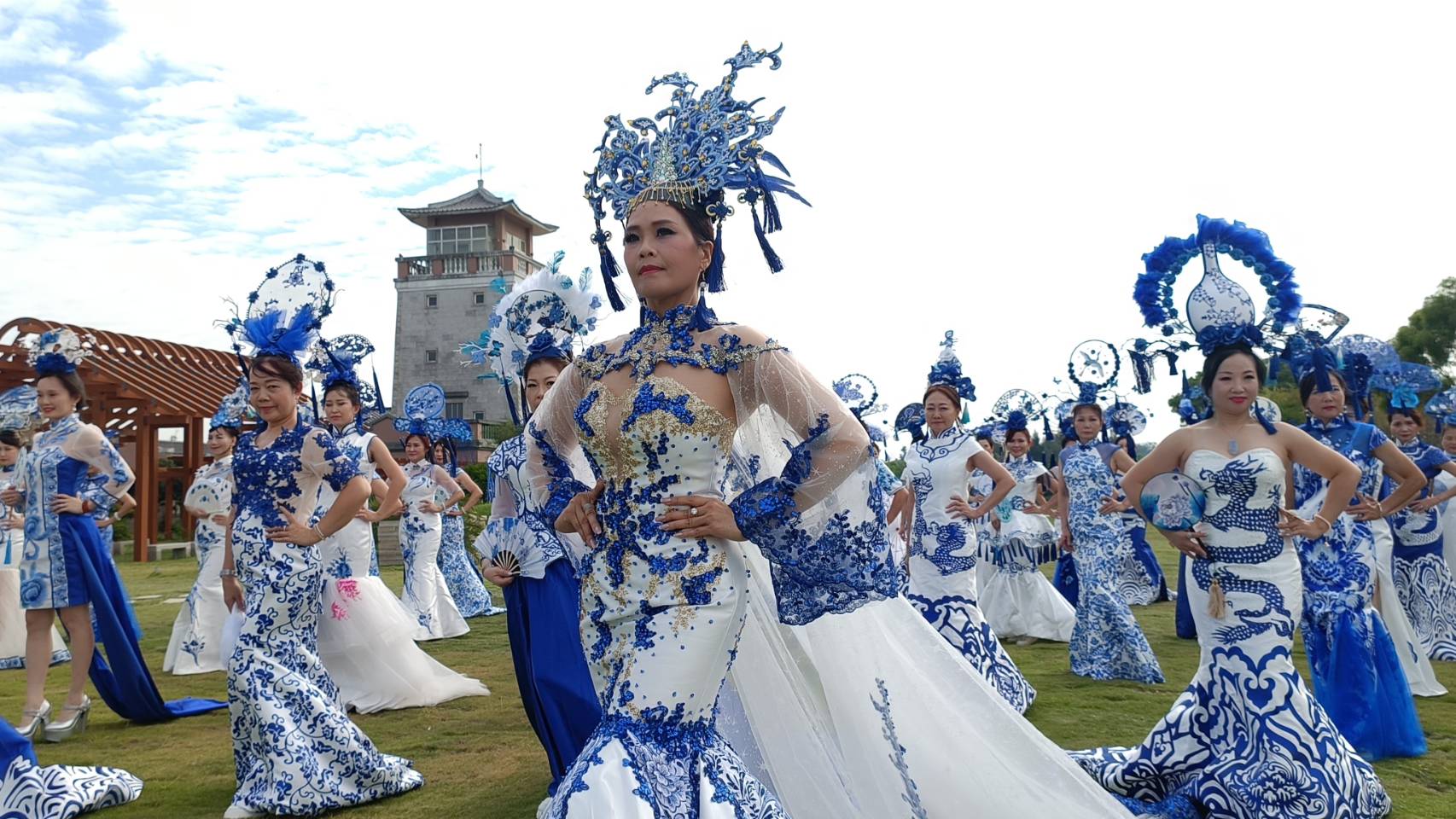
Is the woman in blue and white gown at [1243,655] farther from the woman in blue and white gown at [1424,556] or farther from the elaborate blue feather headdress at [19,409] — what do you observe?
the elaborate blue feather headdress at [19,409]

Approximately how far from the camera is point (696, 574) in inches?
111

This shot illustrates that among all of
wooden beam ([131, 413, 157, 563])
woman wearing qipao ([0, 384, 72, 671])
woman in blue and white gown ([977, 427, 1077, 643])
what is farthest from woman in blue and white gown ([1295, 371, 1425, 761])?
wooden beam ([131, 413, 157, 563])

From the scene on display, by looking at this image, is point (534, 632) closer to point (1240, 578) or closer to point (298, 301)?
point (298, 301)

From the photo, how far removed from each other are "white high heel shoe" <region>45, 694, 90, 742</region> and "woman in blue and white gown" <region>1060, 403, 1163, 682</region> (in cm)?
642

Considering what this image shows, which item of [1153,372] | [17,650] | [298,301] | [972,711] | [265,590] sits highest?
[298,301]

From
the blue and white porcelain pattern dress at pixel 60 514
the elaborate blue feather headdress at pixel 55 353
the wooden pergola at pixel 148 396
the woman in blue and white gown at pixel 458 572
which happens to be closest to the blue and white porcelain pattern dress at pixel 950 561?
the blue and white porcelain pattern dress at pixel 60 514

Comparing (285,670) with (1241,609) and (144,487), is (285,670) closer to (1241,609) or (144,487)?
(1241,609)

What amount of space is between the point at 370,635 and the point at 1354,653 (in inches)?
219

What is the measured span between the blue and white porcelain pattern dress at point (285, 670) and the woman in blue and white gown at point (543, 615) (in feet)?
2.61

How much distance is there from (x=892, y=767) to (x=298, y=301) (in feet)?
11.2

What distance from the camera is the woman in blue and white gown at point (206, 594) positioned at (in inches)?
356

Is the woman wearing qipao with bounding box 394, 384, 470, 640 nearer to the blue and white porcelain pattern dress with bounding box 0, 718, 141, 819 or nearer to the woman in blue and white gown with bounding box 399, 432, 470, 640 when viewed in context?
the woman in blue and white gown with bounding box 399, 432, 470, 640

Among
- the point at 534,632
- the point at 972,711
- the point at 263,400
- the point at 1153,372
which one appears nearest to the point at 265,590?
the point at 263,400

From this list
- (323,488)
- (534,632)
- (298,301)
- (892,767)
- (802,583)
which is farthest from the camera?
(323,488)
